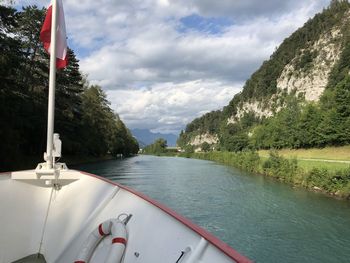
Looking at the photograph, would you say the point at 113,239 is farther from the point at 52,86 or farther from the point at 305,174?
the point at 305,174

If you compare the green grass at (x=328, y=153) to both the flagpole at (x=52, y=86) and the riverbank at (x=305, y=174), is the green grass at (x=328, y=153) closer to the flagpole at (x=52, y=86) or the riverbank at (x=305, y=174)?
the riverbank at (x=305, y=174)

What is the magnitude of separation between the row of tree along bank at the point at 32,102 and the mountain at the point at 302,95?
3290 centimetres

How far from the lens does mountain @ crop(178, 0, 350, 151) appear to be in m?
55.9

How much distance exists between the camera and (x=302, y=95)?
12256 centimetres

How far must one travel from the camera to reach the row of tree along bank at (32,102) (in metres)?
26.8

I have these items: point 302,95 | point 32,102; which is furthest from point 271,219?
point 302,95

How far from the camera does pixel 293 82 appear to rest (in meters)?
136

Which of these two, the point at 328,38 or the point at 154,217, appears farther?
the point at 328,38

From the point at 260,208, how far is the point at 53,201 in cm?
1698

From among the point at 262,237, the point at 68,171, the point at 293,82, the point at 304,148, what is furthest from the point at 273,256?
the point at 293,82

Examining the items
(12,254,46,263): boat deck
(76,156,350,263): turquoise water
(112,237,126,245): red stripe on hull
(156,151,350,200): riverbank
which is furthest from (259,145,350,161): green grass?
(112,237,126,245): red stripe on hull

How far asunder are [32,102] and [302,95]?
329 ft

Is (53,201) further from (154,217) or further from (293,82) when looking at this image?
(293,82)

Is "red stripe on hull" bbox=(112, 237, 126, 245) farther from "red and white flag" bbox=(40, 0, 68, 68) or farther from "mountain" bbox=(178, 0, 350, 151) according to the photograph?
"mountain" bbox=(178, 0, 350, 151)
